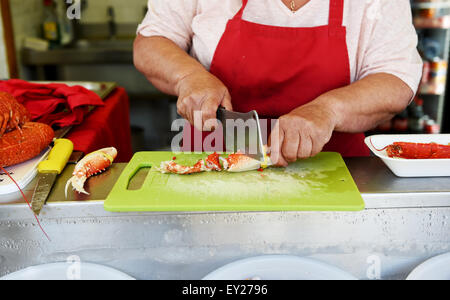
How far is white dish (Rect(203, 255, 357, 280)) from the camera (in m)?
1.00

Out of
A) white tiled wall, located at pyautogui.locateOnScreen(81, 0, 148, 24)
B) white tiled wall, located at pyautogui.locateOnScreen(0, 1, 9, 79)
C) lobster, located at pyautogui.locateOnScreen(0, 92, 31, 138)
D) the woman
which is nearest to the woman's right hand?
the woman

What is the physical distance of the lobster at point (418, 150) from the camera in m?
1.14

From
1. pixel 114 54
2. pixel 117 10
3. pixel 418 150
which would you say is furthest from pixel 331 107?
pixel 117 10

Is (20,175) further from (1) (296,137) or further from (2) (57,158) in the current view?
(1) (296,137)

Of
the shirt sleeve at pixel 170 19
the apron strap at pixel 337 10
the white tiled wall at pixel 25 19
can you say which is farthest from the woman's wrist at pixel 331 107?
the white tiled wall at pixel 25 19

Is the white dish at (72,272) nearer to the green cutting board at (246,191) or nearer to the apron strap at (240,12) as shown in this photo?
the green cutting board at (246,191)

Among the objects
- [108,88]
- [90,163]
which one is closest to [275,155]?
[90,163]

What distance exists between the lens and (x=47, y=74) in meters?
3.62

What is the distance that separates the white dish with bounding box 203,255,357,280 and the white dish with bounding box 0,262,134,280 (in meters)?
0.25

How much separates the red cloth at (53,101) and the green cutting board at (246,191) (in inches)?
24.8

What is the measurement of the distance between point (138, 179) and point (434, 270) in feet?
2.43

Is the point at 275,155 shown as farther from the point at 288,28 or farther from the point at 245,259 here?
the point at 288,28

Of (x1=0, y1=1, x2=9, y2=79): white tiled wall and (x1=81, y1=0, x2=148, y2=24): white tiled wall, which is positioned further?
(x1=81, y1=0, x2=148, y2=24): white tiled wall

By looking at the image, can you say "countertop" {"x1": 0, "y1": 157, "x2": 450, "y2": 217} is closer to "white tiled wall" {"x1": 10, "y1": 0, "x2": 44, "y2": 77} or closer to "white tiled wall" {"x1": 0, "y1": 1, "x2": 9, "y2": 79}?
"white tiled wall" {"x1": 0, "y1": 1, "x2": 9, "y2": 79}
